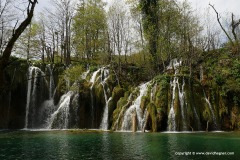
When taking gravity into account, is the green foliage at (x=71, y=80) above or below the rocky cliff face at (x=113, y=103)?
above

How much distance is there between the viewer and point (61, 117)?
104ft

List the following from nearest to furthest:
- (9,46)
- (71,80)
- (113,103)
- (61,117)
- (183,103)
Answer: (9,46) < (183,103) < (113,103) < (61,117) < (71,80)

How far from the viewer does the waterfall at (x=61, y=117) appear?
3139 centimetres

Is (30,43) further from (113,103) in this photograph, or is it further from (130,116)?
(130,116)

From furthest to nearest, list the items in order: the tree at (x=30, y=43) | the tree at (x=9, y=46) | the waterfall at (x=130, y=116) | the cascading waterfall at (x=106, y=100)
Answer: the tree at (x=30, y=43)
the cascading waterfall at (x=106, y=100)
the waterfall at (x=130, y=116)
the tree at (x=9, y=46)

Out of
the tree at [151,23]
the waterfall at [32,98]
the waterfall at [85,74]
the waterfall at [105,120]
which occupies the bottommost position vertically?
the waterfall at [105,120]

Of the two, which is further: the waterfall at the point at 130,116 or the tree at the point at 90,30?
the tree at the point at 90,30

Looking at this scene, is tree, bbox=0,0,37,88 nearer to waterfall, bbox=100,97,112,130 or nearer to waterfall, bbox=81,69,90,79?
waterfall, bbox=100,97,112,130

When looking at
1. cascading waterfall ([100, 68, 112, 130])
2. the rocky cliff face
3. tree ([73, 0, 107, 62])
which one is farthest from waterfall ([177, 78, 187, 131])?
tree ([73, 0, 107, 62])

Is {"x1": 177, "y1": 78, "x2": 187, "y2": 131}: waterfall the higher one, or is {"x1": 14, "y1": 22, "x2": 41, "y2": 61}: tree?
{"x1": 14, "y1": 22, "x2": 41, "y2": 61}: tree

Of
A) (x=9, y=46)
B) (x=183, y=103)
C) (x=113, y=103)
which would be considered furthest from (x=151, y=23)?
(x=9, y=46)

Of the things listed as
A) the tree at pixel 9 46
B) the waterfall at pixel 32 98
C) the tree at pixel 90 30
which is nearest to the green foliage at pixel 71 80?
the waterfall at pixel 32 98

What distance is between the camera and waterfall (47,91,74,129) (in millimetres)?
31391

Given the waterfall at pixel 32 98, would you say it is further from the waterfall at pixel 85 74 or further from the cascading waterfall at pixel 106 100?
the cascading waterfall at pixel 106 100
